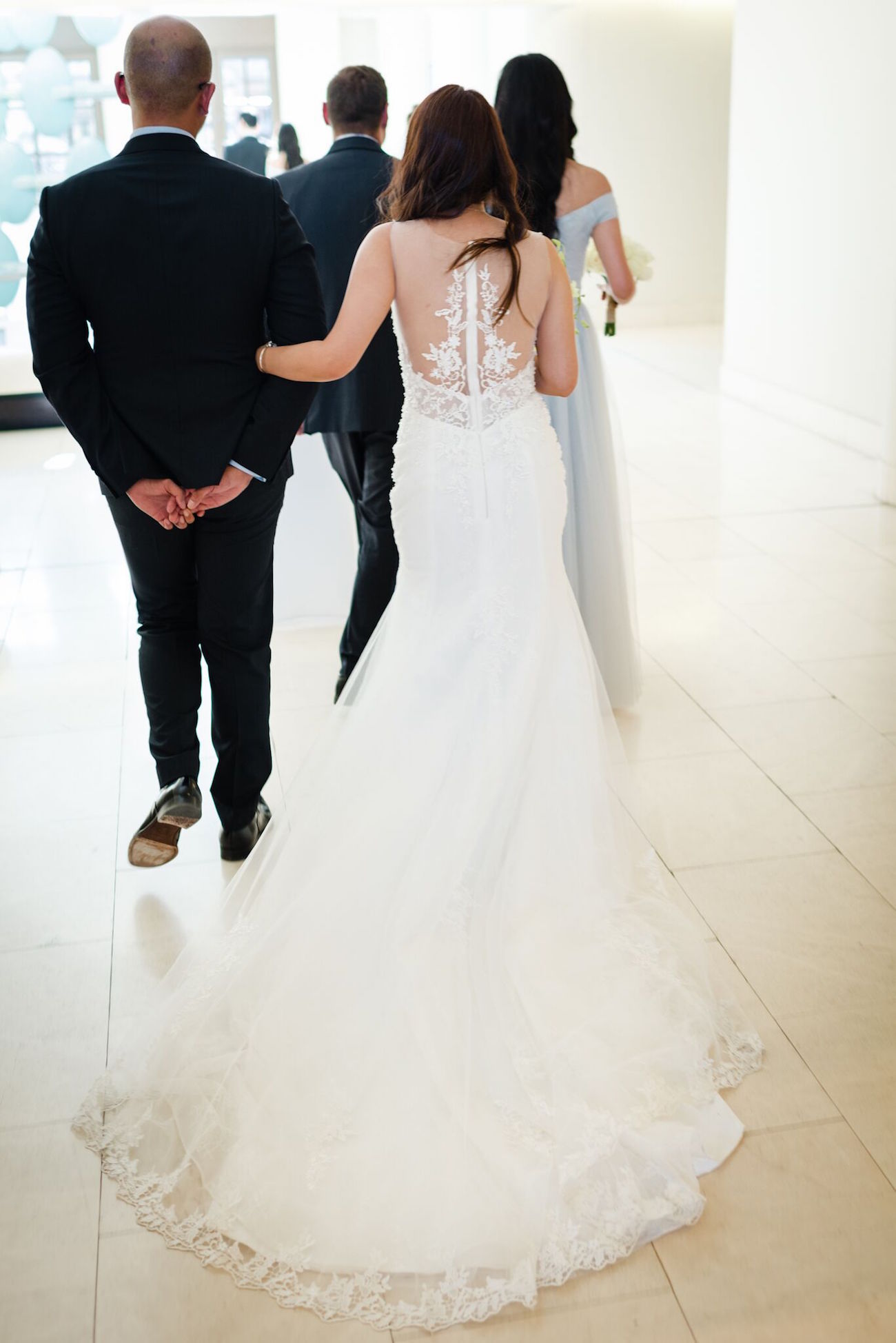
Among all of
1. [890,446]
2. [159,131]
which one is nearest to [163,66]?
[159,131]

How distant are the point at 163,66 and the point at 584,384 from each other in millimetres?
1466

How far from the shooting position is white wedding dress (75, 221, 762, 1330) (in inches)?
72.2

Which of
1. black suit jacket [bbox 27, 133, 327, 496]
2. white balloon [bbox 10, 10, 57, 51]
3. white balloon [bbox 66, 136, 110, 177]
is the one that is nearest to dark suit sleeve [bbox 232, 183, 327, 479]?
black suit jacket [bbox 27, 133, 327, 496]

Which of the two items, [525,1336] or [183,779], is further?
[183,779]

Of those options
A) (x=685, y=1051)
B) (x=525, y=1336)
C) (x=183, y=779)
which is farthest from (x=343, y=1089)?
(x=183, y=779)

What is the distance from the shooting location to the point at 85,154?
26.8 ft

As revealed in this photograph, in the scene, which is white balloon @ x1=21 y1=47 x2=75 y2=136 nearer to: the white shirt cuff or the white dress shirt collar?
the white dress shirt collar

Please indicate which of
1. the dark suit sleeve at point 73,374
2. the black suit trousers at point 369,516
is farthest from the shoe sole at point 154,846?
the black suit trousers at point 369,516

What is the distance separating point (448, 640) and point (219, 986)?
77 cm

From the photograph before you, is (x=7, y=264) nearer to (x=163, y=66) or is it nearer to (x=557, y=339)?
(x=163, y=66)

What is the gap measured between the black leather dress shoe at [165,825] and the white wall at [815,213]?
4390mm

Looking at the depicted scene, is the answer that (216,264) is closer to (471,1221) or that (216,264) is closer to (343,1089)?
(343,1089)

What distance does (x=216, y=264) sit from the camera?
242 cm

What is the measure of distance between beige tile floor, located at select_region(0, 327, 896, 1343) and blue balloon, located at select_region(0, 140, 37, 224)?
123 inches
